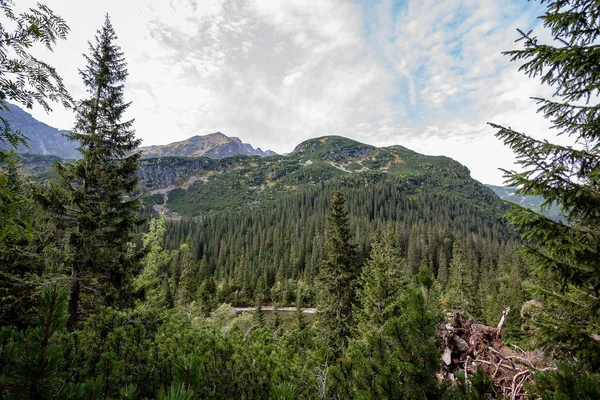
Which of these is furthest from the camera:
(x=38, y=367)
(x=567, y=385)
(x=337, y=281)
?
(x=337, y=281)

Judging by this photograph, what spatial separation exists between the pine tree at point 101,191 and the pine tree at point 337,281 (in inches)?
479

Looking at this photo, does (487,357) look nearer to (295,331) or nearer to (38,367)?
(295,331)

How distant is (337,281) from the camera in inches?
706

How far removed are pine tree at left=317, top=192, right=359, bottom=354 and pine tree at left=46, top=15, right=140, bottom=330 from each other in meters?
12.2

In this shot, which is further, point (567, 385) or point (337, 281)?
point (337, 281)

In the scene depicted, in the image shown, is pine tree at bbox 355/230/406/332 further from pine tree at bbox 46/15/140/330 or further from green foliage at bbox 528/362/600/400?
pine tree at bbox 46/15/140/330

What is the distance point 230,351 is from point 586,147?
629 centimetres

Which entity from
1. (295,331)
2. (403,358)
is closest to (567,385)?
(403,358)

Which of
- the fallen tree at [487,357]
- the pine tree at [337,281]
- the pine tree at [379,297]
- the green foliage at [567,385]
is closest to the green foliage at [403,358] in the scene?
the green foliage at [567,385]

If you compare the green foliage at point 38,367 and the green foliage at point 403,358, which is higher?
the green foliage at point 38,367

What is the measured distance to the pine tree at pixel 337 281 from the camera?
58.0ft

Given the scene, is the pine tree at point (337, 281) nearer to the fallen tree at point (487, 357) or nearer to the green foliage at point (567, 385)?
the fallen tree at point (487, 357)

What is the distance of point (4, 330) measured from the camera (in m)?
2.53

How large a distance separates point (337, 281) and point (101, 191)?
14.3 meters
